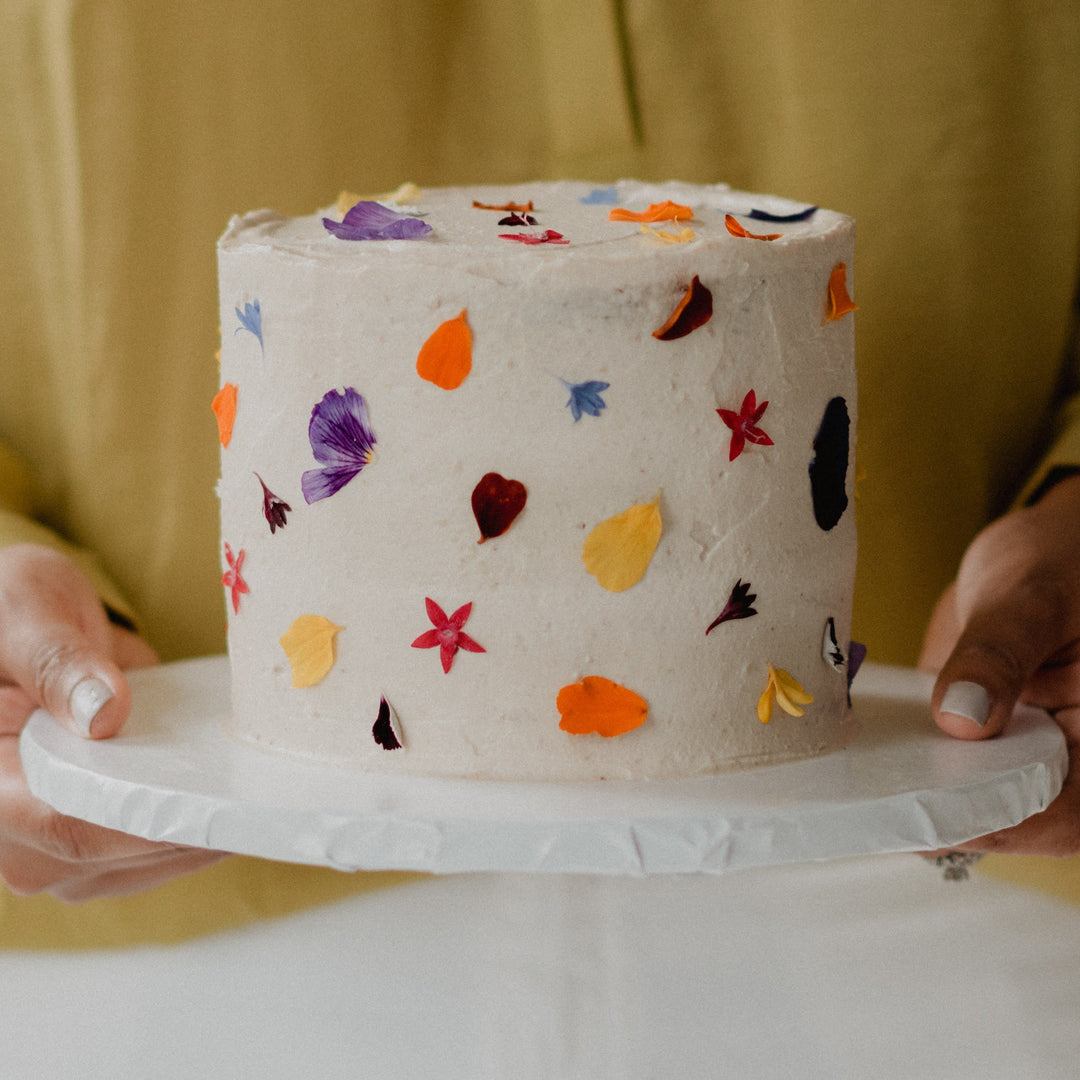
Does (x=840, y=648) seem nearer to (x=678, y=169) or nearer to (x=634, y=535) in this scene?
(x=634, y=535)

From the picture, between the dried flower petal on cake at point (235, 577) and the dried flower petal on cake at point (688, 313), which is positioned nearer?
the dried flower petal on cake at point (688, 313)

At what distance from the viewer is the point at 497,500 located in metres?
0.70

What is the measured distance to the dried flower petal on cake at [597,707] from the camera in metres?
0.72

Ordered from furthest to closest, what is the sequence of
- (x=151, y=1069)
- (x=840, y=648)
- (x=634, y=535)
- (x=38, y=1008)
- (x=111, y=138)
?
(x=111, y=138)
(x=38, y=1008)
(x=151, y=1069)
(x=840, y=648)
(x=634, y=535)

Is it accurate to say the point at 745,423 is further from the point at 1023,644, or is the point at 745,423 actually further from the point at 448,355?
the point at 1023,644

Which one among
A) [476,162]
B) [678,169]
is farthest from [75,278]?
[678,169]

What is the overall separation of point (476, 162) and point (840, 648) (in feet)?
2.41

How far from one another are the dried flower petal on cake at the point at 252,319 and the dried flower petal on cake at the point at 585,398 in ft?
0.65

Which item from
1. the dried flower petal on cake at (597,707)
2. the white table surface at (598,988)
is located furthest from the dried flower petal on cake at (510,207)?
the white table surface at (598,988)

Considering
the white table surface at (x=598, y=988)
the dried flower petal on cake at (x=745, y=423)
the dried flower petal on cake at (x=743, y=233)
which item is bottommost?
the white table surface at (x=598, y=988)

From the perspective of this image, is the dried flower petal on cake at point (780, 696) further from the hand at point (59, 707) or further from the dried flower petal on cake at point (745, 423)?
the hand at point (59, 707)

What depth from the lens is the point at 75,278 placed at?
4.18 feet

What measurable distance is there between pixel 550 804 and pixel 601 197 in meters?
0.50

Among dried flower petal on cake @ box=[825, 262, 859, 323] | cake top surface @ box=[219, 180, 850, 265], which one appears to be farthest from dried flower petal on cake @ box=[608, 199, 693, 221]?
dried flower petal on cake @ box=[825, 262, 859, 323]
